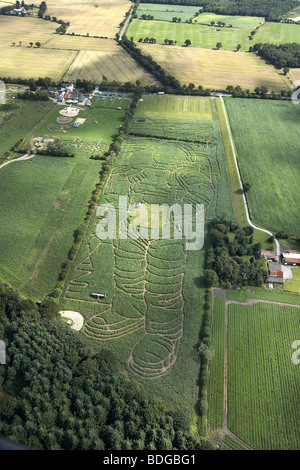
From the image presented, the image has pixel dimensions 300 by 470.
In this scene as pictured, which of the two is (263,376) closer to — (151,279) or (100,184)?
(151,279)

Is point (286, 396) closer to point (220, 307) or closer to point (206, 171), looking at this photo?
point (220, 307)

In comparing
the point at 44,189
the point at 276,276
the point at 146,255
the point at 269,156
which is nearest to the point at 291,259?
the point at 276,276

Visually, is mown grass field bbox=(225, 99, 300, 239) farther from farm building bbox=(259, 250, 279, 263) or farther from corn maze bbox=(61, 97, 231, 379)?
corn maze bbox=(61, 97, 231, 379)

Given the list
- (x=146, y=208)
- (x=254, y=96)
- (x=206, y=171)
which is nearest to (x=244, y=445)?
(x=146, y=208)

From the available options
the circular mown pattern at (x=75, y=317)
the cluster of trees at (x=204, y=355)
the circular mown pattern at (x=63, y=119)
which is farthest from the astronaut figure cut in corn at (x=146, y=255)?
the circular mown pattern at (x=63, y=119)

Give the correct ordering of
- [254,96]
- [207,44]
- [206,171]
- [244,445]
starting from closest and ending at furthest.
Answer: [244,445] < [206,171] < [254,96] < [207,44]

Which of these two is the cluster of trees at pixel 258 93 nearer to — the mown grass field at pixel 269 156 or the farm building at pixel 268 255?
the mown grass field at pixel 269 156

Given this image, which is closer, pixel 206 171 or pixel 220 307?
pixel 220 307
